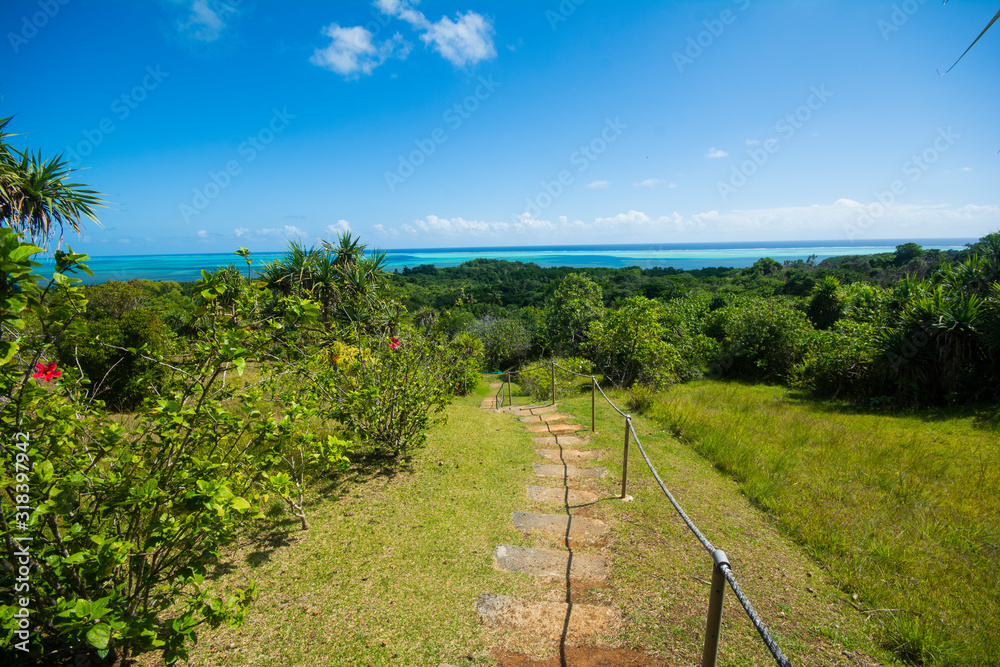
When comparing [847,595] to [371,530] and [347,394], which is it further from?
[347,394]

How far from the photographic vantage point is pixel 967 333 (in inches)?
373

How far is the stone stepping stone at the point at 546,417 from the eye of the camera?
870 cm

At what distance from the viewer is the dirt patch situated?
8.37ft

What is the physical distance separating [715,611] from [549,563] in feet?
6.14

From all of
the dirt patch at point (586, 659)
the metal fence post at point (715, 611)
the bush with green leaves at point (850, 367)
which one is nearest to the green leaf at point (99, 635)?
the dirt patch at point (586, 659)

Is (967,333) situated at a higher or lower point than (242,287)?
lower

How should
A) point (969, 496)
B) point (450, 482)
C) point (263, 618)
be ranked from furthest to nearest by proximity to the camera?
point (450, 482)
point (969, 496)
point (263, 618)

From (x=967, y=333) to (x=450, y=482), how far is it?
483 inches

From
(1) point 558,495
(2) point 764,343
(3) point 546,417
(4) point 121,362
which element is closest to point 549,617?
(1) point 558,495

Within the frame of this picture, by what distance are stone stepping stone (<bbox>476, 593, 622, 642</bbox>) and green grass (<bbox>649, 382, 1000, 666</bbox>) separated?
1913mm

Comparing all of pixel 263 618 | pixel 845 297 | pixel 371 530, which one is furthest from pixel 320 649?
pixel 845 297

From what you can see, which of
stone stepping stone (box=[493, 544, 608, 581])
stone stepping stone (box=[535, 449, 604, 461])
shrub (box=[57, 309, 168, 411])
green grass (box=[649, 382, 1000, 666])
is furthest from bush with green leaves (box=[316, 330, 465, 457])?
shrub (box=[57, 309, 168, 411])

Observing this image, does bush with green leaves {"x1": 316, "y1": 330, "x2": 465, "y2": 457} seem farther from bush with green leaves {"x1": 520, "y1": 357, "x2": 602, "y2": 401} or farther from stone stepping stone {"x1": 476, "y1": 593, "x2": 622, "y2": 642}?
bush with green leaves {"x1": 520, "y1": 357, "x2": 602, "y2": 401}

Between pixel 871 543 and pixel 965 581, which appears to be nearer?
pixel 965 581
